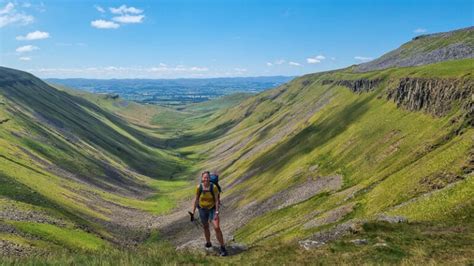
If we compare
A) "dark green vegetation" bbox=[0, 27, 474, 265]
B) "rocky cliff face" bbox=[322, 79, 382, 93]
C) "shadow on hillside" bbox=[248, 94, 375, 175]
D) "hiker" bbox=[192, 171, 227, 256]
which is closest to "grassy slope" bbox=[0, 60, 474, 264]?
"dark green vegetation" bbox=[0, 27, 474, 265]

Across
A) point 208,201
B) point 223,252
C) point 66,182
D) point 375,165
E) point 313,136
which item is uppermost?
point 208,201

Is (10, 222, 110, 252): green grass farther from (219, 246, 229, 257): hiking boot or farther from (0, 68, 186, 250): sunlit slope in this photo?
(219, 246, 229, 257): hiking boot

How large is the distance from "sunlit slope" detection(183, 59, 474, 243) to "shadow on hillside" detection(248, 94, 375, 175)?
1.57ft

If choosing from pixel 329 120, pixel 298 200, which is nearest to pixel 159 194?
pixel 329 120

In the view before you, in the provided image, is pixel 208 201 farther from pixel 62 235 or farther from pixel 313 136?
pixel 313 136

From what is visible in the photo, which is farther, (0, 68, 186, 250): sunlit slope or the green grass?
(0, 68, 186, 250): sunlit slope

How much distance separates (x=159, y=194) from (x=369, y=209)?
94046 millimetres

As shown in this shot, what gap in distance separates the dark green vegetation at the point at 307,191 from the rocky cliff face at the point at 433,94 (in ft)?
0.97

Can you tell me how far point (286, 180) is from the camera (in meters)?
89.4

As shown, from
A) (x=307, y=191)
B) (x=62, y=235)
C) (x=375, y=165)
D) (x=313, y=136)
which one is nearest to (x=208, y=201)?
(x=62, y=235)

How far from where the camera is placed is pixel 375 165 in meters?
68.4

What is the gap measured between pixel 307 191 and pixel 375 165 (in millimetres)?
12698

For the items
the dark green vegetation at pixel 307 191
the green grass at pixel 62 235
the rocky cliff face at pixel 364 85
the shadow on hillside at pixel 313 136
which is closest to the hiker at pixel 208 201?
the dark green vegetation at pixel 307 191

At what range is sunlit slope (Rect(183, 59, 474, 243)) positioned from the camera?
4541cm
